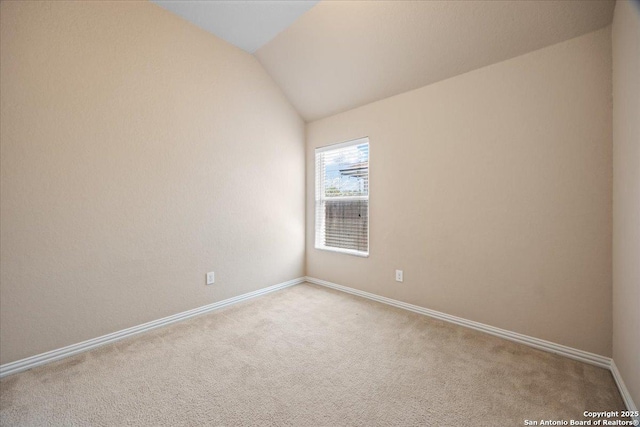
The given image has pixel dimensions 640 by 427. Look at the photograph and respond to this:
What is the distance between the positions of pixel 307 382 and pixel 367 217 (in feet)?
6.39

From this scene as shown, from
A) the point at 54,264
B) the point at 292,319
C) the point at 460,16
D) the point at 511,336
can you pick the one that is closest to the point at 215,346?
the point at 292,319

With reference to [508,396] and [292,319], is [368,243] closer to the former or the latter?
[292,319]

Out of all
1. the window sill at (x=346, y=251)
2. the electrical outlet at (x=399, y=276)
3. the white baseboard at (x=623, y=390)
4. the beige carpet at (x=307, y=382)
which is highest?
the window sill at (x=346, y=251)

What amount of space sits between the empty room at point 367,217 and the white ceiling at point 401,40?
0.02 metres

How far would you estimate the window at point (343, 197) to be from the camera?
336 centimetres

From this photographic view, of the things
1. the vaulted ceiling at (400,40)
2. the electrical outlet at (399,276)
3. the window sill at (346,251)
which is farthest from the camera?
the window sill at (346,251)

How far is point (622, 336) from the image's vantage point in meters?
1.70

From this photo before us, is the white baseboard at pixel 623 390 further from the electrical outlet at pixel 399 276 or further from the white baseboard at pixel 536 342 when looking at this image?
the electrical outlet at pixel 399 276

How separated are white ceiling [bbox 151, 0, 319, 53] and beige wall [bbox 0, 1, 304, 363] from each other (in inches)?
4.4

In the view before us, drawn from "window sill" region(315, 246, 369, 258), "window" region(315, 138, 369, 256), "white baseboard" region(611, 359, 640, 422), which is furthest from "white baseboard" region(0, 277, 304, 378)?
"white baseboard" region(611, 359, 640, 422)

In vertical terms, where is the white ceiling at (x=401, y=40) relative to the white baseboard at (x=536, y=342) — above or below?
above

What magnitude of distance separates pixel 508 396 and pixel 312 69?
3.24m

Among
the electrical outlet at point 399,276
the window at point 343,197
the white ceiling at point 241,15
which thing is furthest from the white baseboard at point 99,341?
the white ceiling at point 241,15

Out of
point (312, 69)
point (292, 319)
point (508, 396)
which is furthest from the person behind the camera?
point (312, 69)
